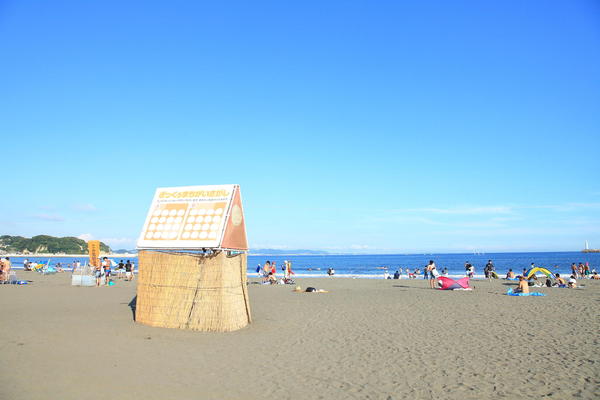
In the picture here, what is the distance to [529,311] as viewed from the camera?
13875mm

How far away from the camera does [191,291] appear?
9914 mm

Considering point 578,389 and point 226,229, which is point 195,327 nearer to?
point 226,229

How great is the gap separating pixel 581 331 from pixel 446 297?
7940mm

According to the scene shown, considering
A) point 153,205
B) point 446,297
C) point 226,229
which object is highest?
point 153,205

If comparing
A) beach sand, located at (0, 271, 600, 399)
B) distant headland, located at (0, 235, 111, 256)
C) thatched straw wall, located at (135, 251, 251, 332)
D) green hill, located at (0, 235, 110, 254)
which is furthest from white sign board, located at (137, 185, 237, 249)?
green hill, located at (0, 235, 110, 254)

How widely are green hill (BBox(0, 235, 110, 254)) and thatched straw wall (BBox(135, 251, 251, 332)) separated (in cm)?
18849

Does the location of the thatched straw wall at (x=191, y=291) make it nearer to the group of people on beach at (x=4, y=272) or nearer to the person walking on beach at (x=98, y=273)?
the person walking on beach at (x=98, y=273)

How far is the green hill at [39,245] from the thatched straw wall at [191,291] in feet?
618

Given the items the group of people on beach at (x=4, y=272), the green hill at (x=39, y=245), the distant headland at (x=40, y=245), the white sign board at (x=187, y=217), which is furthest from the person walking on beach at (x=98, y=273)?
the green hill at (x=39, y=245)

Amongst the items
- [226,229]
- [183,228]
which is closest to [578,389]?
[226,229]

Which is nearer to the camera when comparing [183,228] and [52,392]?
[52,392]

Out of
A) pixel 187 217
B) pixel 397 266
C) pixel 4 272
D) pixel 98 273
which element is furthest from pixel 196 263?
pixel 397 266

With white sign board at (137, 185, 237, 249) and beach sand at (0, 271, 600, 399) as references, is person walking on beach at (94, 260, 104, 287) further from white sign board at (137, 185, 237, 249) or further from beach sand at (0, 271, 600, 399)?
white sign board at (137, 185, 237, 249)

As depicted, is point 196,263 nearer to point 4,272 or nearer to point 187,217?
point 187,217
